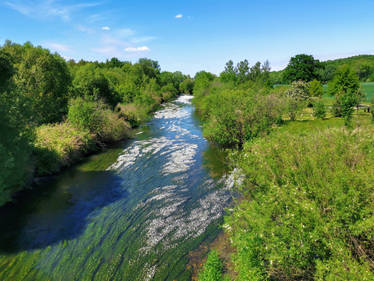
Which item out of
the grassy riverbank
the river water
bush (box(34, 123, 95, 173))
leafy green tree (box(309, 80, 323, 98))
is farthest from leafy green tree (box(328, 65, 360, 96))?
bush (box(34, 123, 95, 173))

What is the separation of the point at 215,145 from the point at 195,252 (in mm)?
23774

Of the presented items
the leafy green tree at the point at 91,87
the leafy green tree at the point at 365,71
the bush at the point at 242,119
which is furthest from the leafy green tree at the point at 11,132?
the leafy green tree at the point at 365,71

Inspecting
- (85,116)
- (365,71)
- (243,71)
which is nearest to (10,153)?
(85,116)

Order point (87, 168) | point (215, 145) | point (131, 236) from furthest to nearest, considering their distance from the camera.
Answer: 1. point (215, 145)
2. point (87, 168)
3. point (131, 236)

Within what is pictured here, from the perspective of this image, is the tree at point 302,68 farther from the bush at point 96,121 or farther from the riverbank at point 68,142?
the bush at point 96,121

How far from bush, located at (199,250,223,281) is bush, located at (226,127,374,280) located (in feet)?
5.05

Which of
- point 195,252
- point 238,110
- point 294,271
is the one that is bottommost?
point 195,252

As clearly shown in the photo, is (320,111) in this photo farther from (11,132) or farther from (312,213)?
(11,132)

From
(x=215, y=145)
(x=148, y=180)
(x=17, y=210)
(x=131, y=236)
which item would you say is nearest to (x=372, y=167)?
(x=131, y=236)

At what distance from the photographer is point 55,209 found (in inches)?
810

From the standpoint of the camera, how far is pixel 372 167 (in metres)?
9.89

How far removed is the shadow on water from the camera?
16.8 m

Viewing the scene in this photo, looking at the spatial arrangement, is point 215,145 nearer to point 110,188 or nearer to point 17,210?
point 110,188

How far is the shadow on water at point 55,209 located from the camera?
16750 mm
